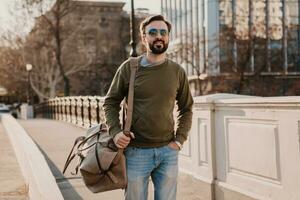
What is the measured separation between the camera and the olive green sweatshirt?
3.27 meters

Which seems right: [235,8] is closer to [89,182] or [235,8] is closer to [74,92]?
[74,92]

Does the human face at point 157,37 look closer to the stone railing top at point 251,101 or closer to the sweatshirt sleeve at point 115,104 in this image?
the sweatshirt sleeve at point 115,104

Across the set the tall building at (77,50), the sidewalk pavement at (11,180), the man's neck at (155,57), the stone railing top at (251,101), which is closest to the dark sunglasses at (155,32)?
the man's neck at (155,57)

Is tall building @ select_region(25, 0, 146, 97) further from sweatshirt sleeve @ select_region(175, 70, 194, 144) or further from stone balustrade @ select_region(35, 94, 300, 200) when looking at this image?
sweatshirt sleeve @ select_region(175, 70, 194, 144)

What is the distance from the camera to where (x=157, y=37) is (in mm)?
3312

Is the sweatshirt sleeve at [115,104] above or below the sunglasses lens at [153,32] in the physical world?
below

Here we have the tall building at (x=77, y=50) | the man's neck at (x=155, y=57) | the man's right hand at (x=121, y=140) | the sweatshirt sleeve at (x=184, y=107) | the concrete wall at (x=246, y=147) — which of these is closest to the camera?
the man's right hand at (x=121, y=140)

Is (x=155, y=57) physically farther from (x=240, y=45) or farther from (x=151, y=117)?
(x=240, y=45)

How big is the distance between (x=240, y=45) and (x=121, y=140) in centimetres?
3248

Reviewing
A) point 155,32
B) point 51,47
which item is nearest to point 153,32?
point 155,32

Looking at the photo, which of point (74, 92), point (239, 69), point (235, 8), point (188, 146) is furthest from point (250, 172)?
point (74, 92)

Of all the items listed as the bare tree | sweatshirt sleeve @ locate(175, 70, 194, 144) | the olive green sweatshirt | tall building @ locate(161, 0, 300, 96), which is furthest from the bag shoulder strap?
the bare tree

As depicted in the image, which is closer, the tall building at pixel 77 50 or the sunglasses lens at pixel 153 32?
the sunglasses lens at pixel 153 32

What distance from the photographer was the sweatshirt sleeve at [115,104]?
10.8ft
